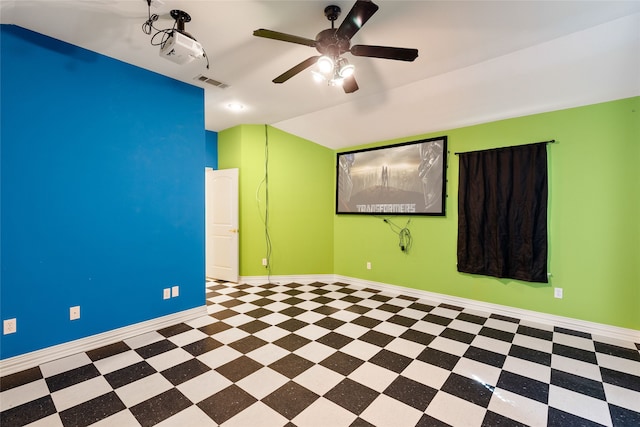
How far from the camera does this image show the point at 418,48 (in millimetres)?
2520

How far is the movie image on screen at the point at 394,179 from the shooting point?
159 inches

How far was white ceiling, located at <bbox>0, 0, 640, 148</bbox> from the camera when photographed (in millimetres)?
2057

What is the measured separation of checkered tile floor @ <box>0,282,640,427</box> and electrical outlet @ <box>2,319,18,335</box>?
13.0 inches

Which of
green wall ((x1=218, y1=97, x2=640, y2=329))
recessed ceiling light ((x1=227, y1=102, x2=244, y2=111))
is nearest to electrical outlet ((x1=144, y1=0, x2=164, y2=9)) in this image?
recessed ceiling light ((x1=227, y1=102, x2=244, y2=111))

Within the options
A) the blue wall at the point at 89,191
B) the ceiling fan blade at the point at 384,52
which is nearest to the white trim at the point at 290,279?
the blue wall at the point at 89,191

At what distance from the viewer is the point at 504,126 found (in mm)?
3525

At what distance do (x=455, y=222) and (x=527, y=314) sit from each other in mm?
1347

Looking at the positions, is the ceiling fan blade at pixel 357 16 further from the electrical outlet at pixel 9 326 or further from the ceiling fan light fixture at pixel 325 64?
the electrical outlet at pixel 9 326

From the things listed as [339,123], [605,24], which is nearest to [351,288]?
[339,123]

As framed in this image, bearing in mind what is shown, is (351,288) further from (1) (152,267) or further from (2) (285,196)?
(1) (152,267)

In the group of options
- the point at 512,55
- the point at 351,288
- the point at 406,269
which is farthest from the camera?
the point at 351,288

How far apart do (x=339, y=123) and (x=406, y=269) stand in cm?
248

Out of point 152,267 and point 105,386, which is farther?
point 152,267

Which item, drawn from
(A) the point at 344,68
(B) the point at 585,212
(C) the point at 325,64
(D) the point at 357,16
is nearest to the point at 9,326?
(C) the point at 325,64
